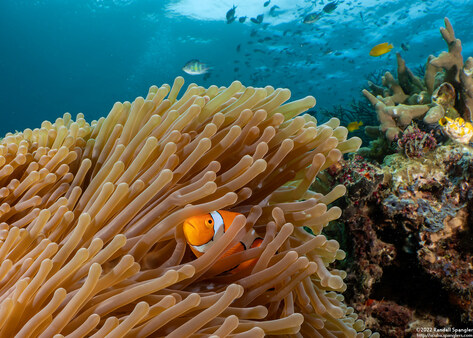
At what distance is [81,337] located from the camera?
0.91m

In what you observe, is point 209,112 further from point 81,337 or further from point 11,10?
point 11,10

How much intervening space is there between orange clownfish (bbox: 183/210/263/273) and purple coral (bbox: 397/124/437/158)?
6.10ft

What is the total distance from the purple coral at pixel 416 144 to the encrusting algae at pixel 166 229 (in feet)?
3.78

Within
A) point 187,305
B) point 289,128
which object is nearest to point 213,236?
point 187,305

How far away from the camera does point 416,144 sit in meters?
2.55

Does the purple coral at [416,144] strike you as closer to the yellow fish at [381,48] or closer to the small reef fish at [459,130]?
the small reef fish at [459,130]

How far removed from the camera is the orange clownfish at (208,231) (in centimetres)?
113

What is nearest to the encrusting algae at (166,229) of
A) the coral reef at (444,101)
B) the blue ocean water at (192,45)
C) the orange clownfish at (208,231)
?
the orange clownfish at (208,231)

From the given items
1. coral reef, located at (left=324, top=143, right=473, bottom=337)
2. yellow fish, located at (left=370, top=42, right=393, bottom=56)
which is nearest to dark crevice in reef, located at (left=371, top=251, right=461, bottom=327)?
coral reef, located at (left=324, top=143, right=473, bottom=337)

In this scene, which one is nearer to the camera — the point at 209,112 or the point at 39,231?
the point at 39,231

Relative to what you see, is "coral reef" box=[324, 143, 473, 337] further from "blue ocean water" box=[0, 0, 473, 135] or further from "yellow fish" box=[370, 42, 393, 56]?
"blue ocean water" box=[0, 0, 473, 135]

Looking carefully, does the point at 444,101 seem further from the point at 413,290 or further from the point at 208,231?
the point at 208,231

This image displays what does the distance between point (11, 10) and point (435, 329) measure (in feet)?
155

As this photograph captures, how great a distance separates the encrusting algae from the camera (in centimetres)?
99
